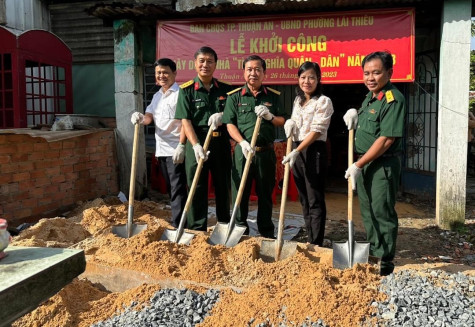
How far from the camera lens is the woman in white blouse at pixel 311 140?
11.8 feet

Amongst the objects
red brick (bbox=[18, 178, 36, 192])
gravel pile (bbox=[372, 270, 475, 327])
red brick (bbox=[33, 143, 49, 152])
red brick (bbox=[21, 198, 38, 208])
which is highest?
red brick (bbox=[33, 143, 49, 152])

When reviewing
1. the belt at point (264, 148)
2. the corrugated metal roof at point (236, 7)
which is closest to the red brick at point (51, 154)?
the corrugated metal roof at point (236, 7)

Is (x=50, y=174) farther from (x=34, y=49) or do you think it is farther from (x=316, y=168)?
(x=316, y=168)

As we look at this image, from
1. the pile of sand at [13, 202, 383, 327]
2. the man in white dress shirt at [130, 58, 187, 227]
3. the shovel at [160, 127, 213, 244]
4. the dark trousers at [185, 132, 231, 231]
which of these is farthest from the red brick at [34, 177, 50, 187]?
the shovel at [160, 127, 213, 244]

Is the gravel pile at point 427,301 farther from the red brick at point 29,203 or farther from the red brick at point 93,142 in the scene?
the red brick at point 93,142

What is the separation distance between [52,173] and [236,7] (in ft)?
10.6

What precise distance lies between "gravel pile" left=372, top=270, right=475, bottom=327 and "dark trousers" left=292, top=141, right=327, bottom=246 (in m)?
Result: 1.07

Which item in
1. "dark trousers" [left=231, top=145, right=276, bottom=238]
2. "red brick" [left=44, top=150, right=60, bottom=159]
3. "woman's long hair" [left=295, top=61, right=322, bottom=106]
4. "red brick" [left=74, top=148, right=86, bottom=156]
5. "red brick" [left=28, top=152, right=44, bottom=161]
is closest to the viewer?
"woman's long hair" [left=295, top=61, right=322, bottom=106]

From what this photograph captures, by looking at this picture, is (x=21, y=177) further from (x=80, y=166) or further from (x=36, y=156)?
(x=80, y=166)

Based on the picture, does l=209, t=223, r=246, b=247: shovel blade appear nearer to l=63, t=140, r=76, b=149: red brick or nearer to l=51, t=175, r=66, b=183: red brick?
l=51, t=175, r=66, b=183: red brick

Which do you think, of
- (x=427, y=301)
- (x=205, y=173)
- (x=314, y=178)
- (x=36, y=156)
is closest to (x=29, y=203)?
(x=36, y=156)

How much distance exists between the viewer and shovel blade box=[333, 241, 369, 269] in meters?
2.98

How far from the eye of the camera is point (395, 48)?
17.8 ft

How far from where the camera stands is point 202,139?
402 centimetres
